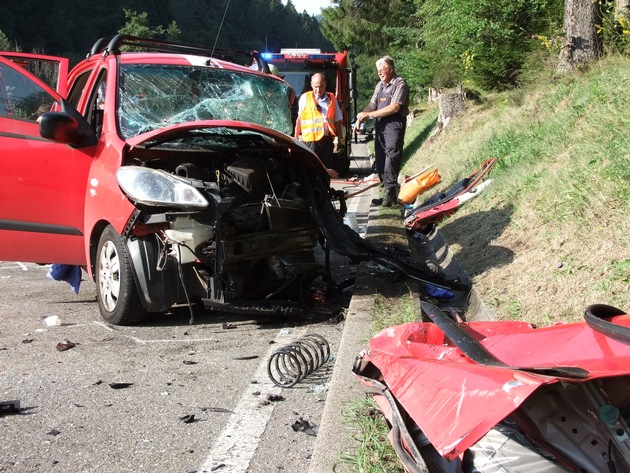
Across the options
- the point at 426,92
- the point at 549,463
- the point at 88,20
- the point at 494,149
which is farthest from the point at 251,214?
the point at 88,20

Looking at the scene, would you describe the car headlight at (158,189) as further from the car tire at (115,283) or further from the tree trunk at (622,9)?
the tree trunk at (622,9)

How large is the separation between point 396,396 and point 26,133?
4.17 m

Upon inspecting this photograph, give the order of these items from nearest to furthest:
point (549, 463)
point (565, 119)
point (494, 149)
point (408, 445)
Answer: point (549, 463), point (408, 445), point (565, 119), point (494, 149)

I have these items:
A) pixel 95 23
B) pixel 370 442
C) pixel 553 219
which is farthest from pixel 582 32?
pixel 95 23

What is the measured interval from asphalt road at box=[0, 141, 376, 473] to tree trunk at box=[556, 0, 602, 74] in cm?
752

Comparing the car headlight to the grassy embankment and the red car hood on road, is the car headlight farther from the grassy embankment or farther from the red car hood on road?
the red car hood on road

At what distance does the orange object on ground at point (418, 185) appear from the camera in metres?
10.2

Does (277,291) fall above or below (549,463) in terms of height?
below

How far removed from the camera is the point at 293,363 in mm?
4062

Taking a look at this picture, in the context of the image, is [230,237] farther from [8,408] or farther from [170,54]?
[170,54]

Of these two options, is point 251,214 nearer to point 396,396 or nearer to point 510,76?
point 396,396

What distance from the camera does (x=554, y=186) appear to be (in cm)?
596

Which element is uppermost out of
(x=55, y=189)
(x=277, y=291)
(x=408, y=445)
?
(x=55, y=189)

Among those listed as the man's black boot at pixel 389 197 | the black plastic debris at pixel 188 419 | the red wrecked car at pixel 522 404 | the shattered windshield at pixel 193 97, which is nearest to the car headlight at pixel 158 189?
the shattered windshield at pixel 193 97
